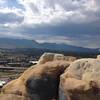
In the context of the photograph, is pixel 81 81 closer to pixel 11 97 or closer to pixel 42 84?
pixel 42 84

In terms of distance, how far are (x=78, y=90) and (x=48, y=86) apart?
263 centimetres

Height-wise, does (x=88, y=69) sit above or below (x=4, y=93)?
above

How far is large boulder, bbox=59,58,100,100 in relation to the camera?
17484mm

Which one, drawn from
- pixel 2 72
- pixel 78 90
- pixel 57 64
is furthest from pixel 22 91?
pixel 2 72

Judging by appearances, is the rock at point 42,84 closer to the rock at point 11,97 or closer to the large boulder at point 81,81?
the rock at point 11,97

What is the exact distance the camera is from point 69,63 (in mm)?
20578

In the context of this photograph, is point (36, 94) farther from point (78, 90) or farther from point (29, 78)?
point (78, 90)

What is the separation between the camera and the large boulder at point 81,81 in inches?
688

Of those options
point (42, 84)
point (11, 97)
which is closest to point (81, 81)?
point (42, 84)

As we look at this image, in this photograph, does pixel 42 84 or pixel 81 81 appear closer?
pixel 81 81

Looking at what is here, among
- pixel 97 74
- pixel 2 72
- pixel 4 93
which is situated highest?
pixel 97 74

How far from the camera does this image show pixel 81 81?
715 inches

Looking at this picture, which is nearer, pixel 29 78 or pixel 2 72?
pixel 29 78

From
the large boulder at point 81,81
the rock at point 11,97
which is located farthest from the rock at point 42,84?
the large boulder at point 81,81
